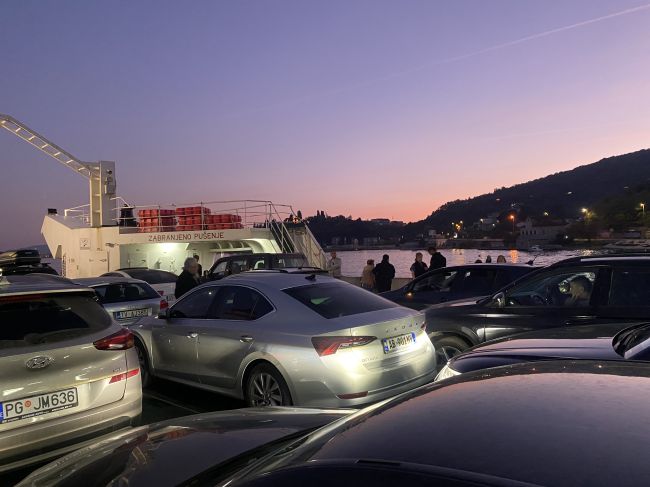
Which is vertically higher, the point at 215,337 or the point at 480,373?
the point at 480,373

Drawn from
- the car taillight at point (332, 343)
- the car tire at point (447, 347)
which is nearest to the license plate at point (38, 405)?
the car taillight at point (332, 343)

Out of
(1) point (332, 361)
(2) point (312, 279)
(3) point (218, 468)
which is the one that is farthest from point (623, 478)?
(2) point (312, 279)

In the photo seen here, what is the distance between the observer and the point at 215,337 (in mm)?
5660

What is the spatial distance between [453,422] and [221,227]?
19.3 m

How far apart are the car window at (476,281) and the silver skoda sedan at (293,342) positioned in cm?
311

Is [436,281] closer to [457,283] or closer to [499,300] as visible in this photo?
[457,283]

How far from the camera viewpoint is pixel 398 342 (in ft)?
16.5

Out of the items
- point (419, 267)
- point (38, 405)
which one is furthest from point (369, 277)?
point (38, 405)

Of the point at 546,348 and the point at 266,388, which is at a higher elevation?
the point at 546,348

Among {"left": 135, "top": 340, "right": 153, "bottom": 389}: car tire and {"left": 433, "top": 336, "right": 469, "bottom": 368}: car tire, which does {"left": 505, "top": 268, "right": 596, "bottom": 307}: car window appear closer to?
{"left": 433, "top": 336, "right": 469, "bottom": 368}: car tire

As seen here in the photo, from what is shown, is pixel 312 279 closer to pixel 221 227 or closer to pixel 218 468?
pixel 218 468

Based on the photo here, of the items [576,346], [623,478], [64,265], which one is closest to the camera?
[623,478]

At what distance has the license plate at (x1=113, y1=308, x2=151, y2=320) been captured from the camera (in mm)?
8961

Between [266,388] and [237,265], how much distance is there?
30.2 feet
